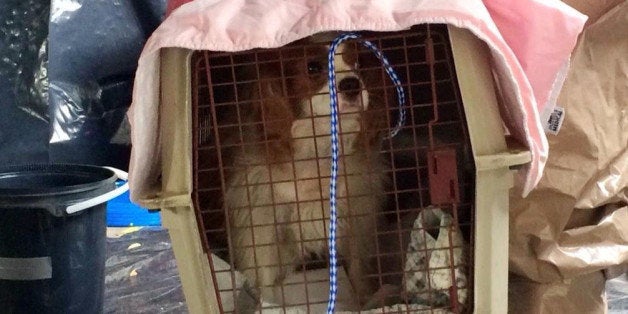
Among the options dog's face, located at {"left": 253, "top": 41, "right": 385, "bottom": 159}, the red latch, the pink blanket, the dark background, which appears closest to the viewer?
the pink blanket

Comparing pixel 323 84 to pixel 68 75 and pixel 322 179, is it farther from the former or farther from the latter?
pixel 68 75

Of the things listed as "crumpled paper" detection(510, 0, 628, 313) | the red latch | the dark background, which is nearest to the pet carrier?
the red latch

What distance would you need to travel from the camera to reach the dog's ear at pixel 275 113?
1.32 meters

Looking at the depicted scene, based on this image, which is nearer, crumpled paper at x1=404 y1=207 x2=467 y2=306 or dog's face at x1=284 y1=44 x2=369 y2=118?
crumpled paper at x1=404 y1=207 x2=467 y2=306

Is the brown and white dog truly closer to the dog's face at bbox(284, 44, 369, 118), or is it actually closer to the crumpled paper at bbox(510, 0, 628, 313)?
the dog's face at bbox(284, 44, 369, 118)

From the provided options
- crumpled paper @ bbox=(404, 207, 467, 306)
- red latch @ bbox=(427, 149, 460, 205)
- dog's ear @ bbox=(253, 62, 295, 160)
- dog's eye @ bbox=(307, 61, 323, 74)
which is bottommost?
crumpled paper @ bbox=(404, 207, 467, 306)

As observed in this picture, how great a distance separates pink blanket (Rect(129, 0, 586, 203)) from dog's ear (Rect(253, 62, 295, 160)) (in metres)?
0.26

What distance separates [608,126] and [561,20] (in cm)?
31

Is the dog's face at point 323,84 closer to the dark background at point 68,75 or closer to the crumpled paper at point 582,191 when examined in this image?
the crumpled paper at point 582,191

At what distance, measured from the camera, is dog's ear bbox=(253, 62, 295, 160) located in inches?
51.9

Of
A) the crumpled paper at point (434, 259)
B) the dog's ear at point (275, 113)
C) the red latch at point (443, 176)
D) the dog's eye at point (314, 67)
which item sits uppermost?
the dog's eye at point (314, 67)

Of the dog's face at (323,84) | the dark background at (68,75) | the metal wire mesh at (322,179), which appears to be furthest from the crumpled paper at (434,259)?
the dark background at (68,75)

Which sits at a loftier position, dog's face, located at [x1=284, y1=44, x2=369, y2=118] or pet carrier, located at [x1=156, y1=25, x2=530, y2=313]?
dog's face, located at [x1=284, y1=44, x2=369, y2=118]

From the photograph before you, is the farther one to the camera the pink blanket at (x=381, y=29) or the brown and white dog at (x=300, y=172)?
the brown and white dog at (x=300, y=172)
